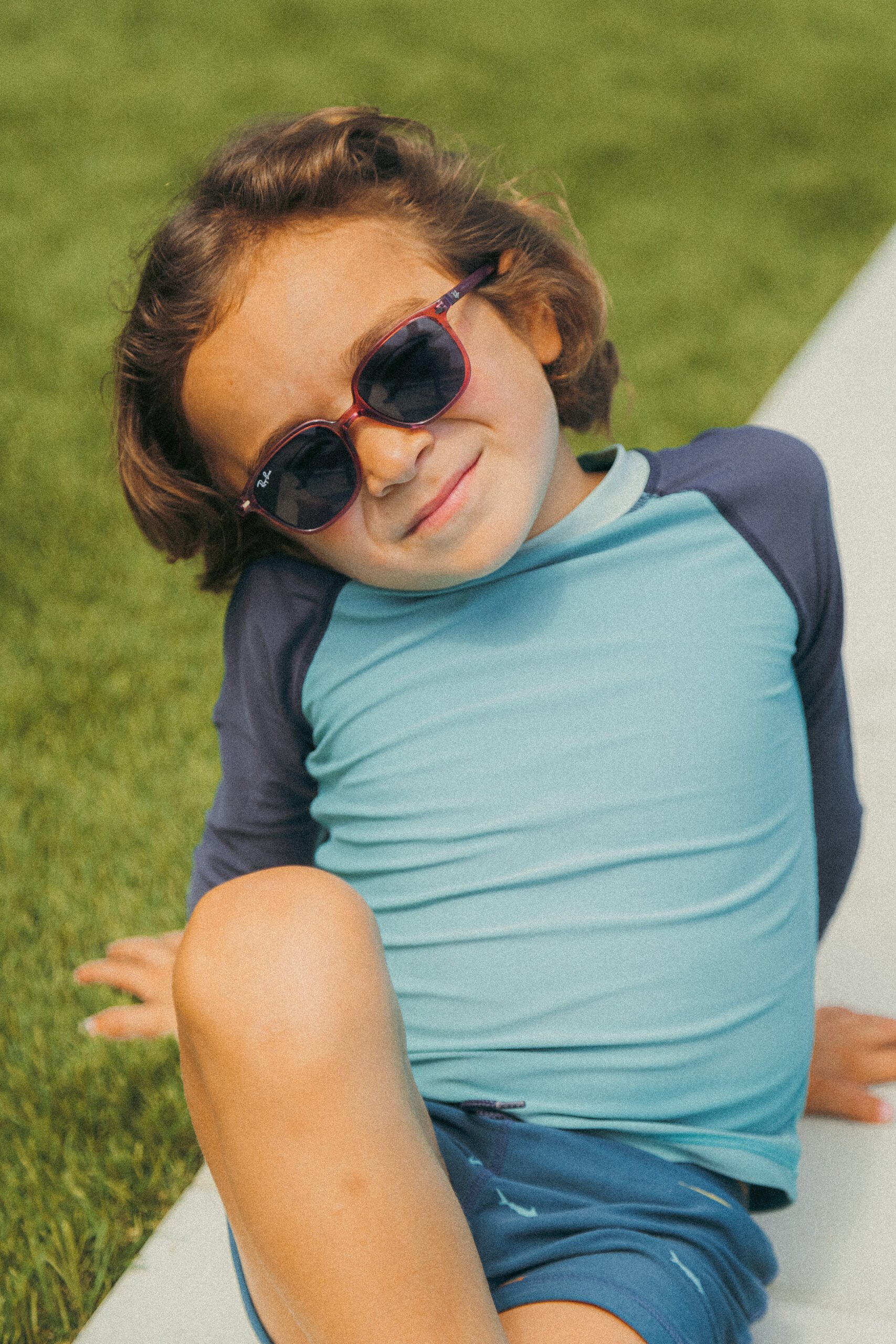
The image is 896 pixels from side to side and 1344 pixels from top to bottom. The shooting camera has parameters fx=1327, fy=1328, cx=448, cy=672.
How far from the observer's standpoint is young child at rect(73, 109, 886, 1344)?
149 centimetres

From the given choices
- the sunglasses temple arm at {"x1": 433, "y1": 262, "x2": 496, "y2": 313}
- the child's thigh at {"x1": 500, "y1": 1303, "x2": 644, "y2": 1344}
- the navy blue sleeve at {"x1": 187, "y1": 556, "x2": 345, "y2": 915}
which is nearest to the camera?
the child's thigh at {"x1": 500, "y1": 1303, "x2": 644, "y2": 1344}

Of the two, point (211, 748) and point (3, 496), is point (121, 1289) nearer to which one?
point (211, 748)

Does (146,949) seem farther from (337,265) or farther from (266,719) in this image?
(337,265)

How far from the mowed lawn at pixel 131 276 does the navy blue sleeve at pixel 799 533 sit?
63cm

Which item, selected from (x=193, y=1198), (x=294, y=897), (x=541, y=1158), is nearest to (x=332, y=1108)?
(x=294, y=897)

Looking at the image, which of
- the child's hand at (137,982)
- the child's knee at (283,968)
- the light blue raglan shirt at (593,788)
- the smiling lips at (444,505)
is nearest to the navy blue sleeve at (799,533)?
the light blue raglan shirt at (593,788)

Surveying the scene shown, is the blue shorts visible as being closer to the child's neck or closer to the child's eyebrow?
the child's neck

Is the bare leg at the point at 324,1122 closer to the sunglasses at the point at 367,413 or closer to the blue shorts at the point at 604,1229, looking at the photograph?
the blue shorts at the point at 604,1229

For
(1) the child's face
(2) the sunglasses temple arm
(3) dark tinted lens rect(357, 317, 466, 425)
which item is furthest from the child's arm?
(2) the sunglasses temple arm

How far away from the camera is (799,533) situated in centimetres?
173

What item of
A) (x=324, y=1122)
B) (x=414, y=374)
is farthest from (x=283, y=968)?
(x=414, y=374)

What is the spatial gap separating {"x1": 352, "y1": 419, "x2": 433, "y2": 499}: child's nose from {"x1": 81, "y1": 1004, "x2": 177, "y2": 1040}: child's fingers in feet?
3.37

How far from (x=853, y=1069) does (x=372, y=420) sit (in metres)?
1.13

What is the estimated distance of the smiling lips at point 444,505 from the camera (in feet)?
5.17
